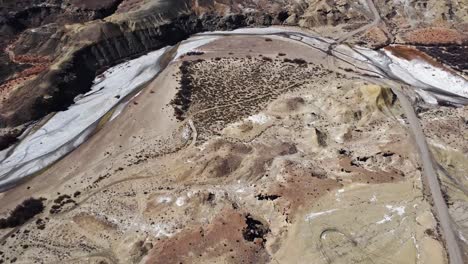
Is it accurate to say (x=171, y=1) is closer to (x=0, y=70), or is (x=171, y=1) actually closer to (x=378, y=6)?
(x=0, y=70)

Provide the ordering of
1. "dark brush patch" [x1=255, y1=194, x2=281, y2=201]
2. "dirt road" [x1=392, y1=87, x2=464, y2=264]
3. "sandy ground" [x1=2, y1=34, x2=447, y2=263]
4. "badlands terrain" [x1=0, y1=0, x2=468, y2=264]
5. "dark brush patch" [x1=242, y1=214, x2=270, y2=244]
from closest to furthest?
"dirt road" [x1=392, y1=87, x2=464, y2=264] < "sandy ground" [x1=2, y1=34, x2=447, y2=263] < "badlands terrain" [x1=0, y1=0, x2=468, y2=264] < "dark brush patch" [x1=242, y1=214, x2=270, y2=244] < "dark brush patch" [x1=255, y1=194, x2=281, y2=201]

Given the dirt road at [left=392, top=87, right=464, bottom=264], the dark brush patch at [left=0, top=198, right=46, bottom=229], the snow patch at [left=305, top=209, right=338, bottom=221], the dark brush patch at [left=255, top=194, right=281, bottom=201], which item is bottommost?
the dirt road at [left=392, top=87, right=464, bottom=264]

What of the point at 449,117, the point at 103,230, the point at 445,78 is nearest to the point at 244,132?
the point at 103,230

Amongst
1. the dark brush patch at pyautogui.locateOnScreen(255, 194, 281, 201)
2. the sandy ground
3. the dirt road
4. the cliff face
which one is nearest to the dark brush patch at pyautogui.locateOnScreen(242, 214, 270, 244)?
the sandy ground

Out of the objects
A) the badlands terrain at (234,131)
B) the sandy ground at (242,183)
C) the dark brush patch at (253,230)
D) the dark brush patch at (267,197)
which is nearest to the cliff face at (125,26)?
the badlands terrain at (234,131)

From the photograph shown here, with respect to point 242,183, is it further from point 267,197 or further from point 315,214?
point 315,214

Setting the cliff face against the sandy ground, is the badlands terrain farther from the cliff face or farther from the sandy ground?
the cliff face
